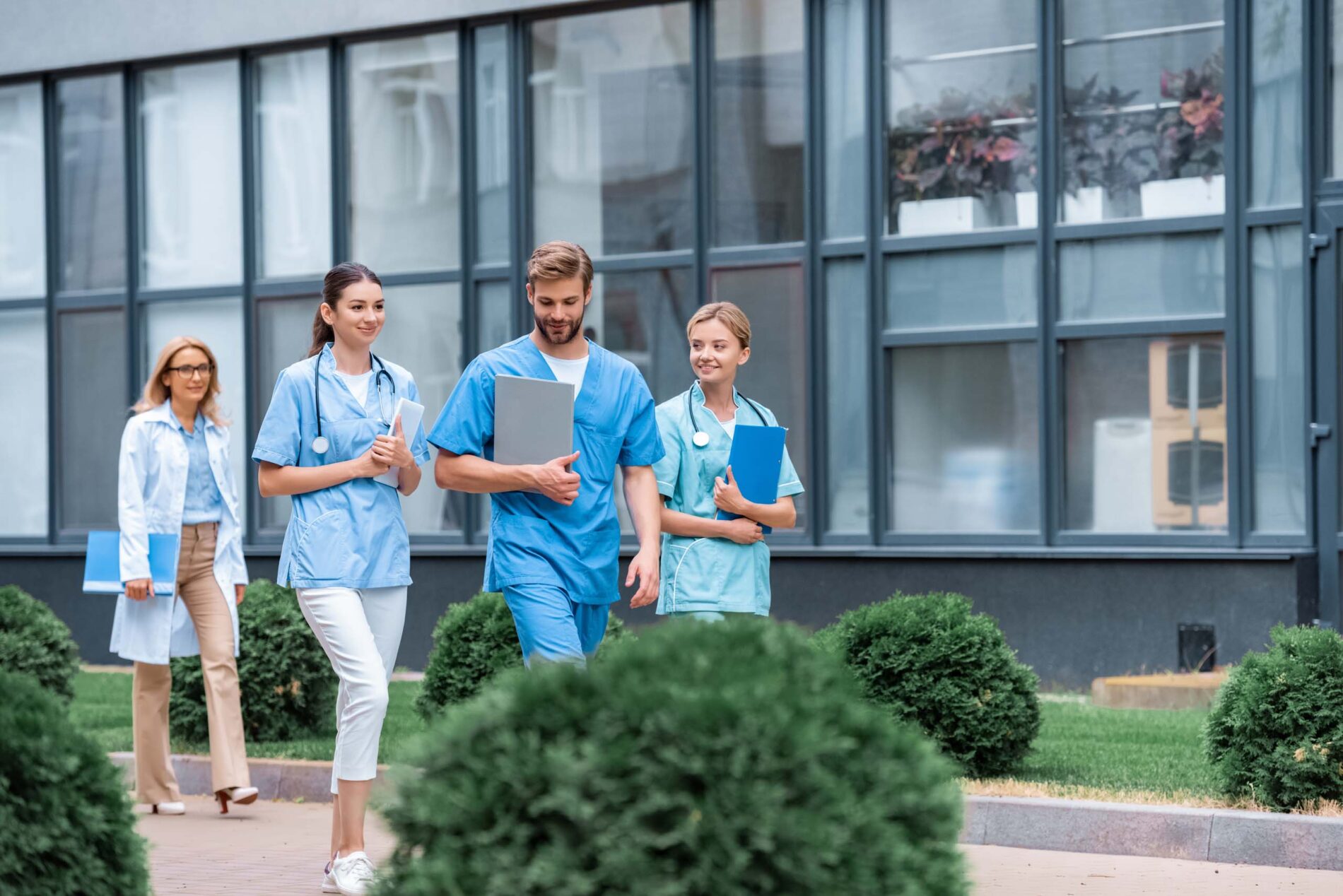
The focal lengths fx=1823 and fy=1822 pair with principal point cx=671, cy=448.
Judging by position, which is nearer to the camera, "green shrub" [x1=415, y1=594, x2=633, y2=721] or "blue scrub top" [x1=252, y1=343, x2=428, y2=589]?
"blue scrub top" [x1=252, y1=343, x2=428, y2=589]

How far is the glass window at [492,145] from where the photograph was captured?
14859mm

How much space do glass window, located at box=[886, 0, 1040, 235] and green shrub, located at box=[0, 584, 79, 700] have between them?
6412 mm

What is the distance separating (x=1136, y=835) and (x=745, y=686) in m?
4.27

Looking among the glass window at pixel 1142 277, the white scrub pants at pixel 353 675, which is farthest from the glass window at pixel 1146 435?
the white scrub pants at pixel 353 675

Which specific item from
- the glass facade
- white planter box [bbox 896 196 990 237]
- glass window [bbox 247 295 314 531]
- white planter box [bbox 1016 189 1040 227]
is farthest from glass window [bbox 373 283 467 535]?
white planter box [bbox 1016 189 1040 227]

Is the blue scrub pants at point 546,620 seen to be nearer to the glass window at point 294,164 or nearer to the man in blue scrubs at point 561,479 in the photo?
the man in blue scrubs at point 561,479

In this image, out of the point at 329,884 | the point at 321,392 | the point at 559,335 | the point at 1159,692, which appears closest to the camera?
the point at 559,335

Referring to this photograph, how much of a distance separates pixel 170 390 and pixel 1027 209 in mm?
6848

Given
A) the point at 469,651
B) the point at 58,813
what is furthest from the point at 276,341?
the point at 58,813

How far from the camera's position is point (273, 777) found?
8.67 metres

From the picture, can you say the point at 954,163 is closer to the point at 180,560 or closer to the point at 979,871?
the point at 180,560

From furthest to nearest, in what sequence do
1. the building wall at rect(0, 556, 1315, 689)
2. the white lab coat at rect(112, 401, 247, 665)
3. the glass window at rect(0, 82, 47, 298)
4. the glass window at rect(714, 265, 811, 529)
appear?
1. the glass window at rect(0, 82, 47, 298)
2. the glass window at rect(714, 265, 811, 529)
3. the building wall at rect(0, 556, 1315, 689)
4. the white lab coat at rect(112, 401, 247, 665)

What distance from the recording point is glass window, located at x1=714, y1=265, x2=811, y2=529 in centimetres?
1370

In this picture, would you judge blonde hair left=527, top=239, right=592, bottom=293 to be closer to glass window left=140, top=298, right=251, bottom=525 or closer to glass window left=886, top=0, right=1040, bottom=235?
glass window left=886, top=0, right=1040, bottom=235
